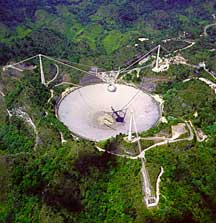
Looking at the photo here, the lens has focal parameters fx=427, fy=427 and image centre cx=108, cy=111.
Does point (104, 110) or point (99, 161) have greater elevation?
point (99, 161)

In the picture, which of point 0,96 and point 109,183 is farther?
point 0,96

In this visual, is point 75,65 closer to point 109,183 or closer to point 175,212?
point 109,183

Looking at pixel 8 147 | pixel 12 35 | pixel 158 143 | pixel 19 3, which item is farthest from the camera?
pixel 19 3

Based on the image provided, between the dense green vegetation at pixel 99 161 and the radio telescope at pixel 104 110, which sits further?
the radio telescope at pixel 104 110

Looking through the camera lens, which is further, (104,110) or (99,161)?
(104,110)

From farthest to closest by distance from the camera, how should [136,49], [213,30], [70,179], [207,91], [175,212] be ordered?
1. [213,30]
2. [136,49]
3. [207,91]
4. [70,179]
5. [175,212]

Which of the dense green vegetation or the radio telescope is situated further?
the radio telescope

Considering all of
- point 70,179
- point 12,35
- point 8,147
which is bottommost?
point 12,35

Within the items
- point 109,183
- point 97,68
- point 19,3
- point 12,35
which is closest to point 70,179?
point 109,183
